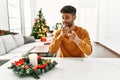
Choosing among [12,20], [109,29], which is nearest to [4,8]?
[12,20]

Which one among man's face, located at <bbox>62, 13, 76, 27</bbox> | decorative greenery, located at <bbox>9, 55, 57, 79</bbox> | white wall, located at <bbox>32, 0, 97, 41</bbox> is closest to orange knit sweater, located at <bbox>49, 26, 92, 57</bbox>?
man's face, located at <bbox>62, 13, 76, 27</bbox>

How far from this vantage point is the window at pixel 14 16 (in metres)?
5.66

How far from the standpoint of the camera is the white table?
1.08 metres

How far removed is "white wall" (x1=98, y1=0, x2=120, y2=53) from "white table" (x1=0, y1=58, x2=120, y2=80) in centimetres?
371

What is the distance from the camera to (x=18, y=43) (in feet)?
14.3

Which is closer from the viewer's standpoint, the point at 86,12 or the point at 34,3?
the point at 86,12

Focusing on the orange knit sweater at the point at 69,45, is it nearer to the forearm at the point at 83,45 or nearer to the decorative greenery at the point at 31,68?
the forearm at the point at 83,45

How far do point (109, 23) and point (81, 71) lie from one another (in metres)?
4.97

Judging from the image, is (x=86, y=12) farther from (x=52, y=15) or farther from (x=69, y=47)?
(x=69, y=47)

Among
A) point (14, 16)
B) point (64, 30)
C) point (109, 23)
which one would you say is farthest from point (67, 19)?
point (14, 16)

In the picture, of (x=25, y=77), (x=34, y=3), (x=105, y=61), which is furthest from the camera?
(x=34, y=3)

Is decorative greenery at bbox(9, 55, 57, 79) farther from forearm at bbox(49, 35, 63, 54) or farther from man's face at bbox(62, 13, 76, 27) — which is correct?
man's face at bbox(62, 13, 76, 27)

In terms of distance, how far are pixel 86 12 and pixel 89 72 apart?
7.20 meters

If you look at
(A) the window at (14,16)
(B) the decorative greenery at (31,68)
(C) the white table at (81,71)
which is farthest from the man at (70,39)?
(A) the window at (14,16)
